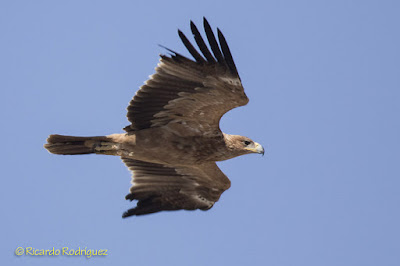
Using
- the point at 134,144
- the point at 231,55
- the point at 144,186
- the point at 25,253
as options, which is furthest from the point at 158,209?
the point at 231,55

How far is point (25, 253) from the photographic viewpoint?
10820mm

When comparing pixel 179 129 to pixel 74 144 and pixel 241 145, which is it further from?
pixel 74 144

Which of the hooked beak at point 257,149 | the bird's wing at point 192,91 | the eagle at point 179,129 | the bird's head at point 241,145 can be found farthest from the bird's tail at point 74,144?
the hooked beak at point 257,149

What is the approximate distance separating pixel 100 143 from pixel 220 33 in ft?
8.29

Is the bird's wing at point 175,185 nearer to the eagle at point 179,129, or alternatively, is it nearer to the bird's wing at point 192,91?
the eagle at point 179,129

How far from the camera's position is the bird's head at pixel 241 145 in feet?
35.6

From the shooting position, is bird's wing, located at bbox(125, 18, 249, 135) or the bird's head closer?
bird's wing, located at bbox(125, 18, 249, 135)

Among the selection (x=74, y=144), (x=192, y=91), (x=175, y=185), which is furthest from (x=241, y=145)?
(x=74, y=144)

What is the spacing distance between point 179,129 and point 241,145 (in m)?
0.99

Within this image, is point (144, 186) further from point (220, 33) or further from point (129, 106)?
point (220, 33)

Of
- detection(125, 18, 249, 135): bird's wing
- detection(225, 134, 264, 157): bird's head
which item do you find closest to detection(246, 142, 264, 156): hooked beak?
detection(225, 134, 264, 157): bird's head

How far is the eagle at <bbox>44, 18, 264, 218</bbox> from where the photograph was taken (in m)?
10.0

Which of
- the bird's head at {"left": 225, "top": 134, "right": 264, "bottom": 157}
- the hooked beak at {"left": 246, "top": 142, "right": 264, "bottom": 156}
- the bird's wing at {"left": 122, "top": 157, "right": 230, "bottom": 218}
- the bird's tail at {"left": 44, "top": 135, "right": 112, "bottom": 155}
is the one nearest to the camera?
the bird's tail at {"left": 44, "top": 135, "right": 112, "bottom": 155}

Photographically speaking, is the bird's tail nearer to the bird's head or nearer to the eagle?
the eagle
